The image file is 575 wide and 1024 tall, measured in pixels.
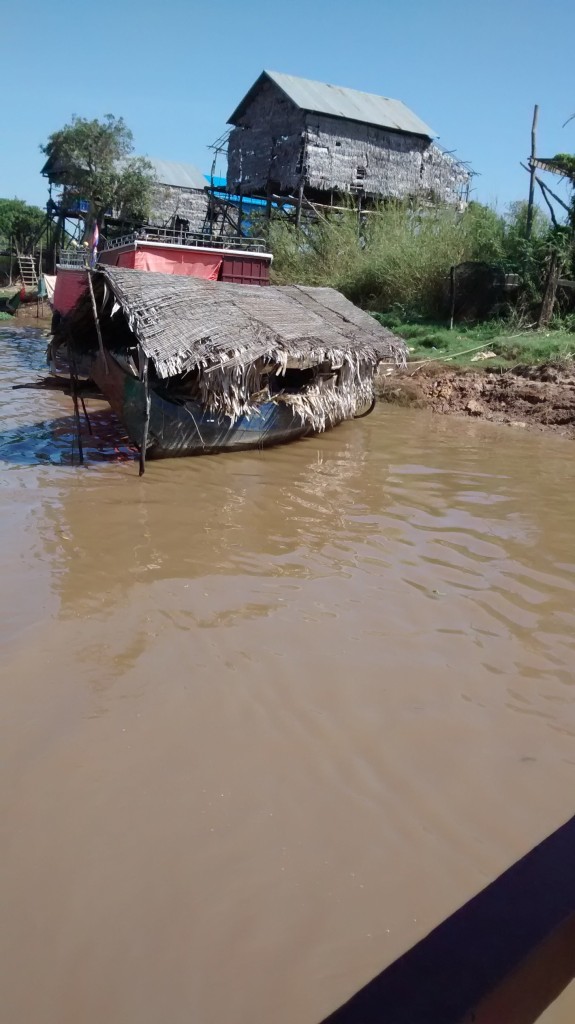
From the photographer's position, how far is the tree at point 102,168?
2503cm

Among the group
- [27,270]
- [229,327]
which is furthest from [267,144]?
[229,327]

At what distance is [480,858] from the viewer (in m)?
2.63

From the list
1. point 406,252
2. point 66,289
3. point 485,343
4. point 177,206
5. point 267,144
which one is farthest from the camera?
point 177,206

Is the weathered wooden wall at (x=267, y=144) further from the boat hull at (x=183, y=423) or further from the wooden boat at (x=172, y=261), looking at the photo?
the boat hull at (x=183, y=423)

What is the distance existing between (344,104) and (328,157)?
7.61 ft

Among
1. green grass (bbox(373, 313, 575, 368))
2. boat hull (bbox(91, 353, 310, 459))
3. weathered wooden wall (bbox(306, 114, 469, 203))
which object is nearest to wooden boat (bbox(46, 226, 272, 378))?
green grass (bbox(373, 313, 575, 368))

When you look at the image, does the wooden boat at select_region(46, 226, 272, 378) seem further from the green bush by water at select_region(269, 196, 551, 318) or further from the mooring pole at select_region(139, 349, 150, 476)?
the mooring pole at select_region(139, 349, 150, 476)

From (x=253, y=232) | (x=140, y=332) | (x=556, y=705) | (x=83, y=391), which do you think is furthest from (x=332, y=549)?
(x=253, y=232)

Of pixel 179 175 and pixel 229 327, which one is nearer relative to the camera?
pixel 229 327

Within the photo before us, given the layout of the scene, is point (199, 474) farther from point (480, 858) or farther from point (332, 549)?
point (480, 858)

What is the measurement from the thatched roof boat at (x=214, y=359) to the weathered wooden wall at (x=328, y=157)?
13.9 m

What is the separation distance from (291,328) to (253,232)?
15.6 meters

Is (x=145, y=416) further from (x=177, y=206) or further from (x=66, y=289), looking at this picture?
(x=177, y=206)

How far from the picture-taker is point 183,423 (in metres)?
7.85
